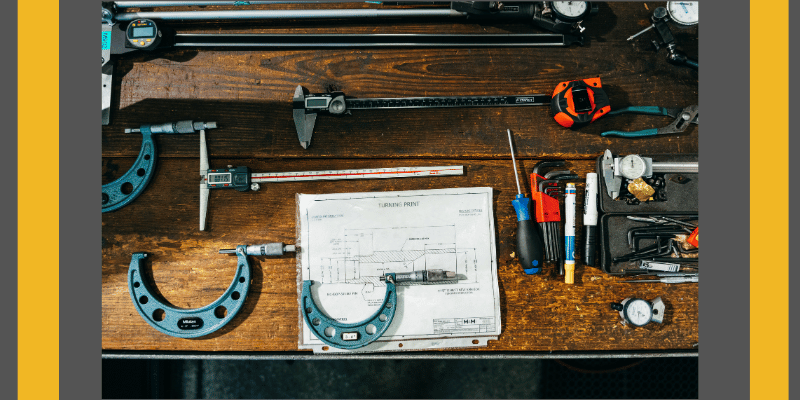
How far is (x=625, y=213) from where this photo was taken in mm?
1331

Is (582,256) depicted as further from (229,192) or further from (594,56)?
(229,192)

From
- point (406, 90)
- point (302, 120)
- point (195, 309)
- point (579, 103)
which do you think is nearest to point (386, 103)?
point (406, 90)

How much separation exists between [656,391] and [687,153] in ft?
3.78

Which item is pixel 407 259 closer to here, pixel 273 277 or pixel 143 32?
pixel 273 277

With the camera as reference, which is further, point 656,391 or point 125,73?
point 656,391

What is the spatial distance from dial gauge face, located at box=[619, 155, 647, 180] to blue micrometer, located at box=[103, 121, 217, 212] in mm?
1471

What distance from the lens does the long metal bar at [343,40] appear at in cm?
144

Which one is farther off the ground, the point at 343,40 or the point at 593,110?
the point at 343,40

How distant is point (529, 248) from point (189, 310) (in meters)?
1.22

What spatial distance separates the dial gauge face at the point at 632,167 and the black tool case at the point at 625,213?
0.10 m

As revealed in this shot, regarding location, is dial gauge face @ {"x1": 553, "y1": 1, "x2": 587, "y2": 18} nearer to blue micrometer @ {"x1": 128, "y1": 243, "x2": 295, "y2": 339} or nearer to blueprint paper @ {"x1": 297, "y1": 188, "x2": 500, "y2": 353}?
blueprint paper @ {"x1": 297, "y1": 188, "x2": 500, "y2": 353}

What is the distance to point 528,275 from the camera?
1.37 meters

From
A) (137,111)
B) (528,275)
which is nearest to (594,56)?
(528,275)

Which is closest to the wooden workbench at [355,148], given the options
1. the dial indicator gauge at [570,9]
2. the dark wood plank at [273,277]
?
the dark wood plank at [273,277]
